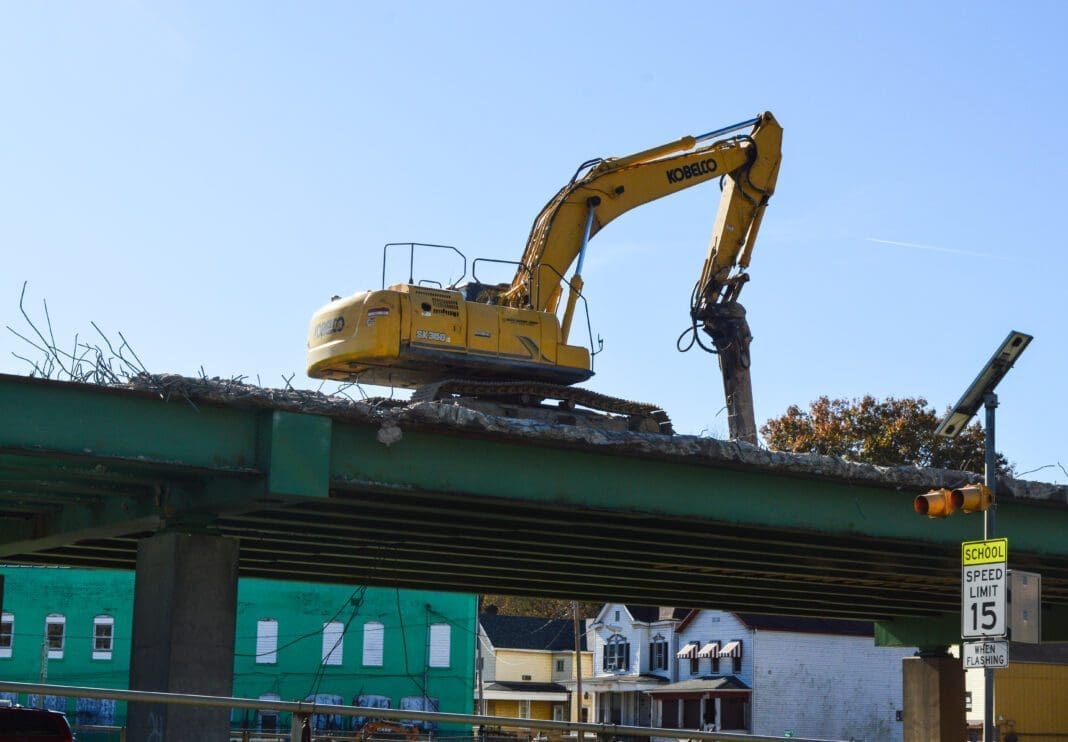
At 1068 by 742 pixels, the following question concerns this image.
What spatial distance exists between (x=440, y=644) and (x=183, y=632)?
4639 cm

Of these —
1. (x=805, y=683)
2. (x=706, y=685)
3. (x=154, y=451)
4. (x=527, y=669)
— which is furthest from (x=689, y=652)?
(x=154, y=451)

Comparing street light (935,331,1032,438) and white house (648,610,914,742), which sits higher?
street light (935,331,1032,438)

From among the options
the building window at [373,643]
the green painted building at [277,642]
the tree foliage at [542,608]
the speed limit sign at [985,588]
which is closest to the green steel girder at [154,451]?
the speed limit sign at [985,588]

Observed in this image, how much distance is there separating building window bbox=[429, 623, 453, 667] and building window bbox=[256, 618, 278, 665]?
7217 mm

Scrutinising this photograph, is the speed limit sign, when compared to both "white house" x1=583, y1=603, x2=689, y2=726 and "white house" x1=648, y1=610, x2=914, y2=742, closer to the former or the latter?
"white house" x1=648, y1=610, x2=914, y2=742

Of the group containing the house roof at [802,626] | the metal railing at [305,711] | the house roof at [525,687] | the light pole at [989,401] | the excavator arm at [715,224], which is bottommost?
the house roof at [525,687]

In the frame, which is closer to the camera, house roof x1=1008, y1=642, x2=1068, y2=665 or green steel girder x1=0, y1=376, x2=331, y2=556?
green steel girder x1=0, y1=376, x2=331, y2=556

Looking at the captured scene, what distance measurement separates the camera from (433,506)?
73.2ft

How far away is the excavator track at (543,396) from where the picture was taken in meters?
26.2

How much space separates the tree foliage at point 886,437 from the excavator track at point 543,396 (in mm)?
47880

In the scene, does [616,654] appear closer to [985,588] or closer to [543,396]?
[543,396]

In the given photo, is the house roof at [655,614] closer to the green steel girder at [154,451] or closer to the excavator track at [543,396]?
the excavator track at [543,396]

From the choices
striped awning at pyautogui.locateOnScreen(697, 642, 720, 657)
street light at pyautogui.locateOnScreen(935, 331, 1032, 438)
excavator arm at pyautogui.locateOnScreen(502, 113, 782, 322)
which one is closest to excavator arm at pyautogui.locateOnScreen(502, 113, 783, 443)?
excavator arm at pyautogui.locateOnScreen(502, 113, 782, 322)

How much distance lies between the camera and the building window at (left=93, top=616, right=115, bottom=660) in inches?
2335
